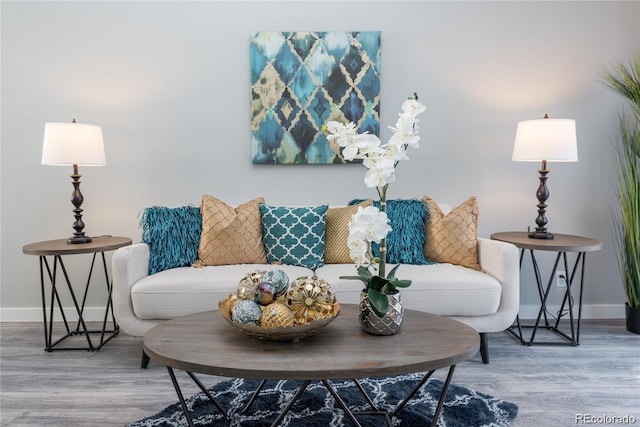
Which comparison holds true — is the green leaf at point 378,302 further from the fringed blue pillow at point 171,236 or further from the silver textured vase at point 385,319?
the fringed blue pillow at point 171,236

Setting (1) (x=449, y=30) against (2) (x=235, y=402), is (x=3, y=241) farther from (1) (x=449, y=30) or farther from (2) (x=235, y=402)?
(1) (x=449, y=30)

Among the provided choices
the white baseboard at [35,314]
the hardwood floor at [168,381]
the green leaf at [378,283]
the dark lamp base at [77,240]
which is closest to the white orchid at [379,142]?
the green leaf at [378,283]

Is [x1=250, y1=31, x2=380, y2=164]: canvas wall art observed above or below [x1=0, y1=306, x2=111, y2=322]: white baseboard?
above

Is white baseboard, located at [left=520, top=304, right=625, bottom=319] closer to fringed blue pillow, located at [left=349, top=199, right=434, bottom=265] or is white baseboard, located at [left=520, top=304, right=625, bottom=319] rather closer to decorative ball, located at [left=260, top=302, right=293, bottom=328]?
fringed blue pillow, located at [left=349, top=199, right=434, bottom=265]

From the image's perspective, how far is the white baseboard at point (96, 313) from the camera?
3.25m

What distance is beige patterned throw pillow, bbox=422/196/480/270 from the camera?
2.66 meters

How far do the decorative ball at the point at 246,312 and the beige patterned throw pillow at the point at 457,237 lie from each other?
5.16 ft

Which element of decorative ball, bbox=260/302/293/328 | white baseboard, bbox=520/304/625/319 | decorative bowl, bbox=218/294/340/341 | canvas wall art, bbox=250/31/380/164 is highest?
canvas wall art, bbox=250/31/380/164

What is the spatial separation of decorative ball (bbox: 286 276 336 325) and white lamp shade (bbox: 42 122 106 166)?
74.3 inches

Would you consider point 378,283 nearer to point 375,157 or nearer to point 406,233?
point 375,157

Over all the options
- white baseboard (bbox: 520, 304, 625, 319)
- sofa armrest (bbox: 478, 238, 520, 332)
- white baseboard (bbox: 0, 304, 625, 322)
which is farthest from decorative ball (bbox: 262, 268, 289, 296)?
white baseboard (bbox: 520, 304, 625, 319)

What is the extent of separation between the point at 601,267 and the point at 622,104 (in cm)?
120

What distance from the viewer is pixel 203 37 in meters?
3.20

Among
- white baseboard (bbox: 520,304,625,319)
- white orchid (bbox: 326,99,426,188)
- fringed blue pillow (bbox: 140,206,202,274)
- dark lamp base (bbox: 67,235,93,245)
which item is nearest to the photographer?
white orchid (bbox: 326,99,426,188)
